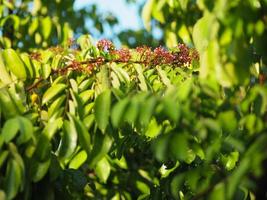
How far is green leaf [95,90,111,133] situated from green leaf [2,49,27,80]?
27.5 inches

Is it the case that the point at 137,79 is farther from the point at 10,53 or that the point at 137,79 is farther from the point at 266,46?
the point at 266,46

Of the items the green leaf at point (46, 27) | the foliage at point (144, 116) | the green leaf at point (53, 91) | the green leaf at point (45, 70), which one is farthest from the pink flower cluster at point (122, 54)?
the green leaf at point (46, 27)

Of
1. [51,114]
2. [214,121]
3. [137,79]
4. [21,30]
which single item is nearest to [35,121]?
[51,114]

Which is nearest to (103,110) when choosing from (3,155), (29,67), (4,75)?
(3,155)

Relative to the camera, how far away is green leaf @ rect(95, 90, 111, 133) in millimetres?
2152

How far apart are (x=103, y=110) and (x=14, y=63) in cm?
76

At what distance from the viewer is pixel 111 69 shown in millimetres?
2777

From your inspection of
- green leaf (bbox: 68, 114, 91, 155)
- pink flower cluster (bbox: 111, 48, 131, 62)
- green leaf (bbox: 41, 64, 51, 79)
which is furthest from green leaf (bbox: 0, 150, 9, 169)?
pink flower cluster (bbox: 111, 48, 131, 62)

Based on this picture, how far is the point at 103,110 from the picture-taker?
2.17m

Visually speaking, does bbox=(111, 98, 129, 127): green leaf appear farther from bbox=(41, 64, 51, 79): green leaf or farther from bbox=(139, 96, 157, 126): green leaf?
bbox=(41, 64, 51, 79): green leaf

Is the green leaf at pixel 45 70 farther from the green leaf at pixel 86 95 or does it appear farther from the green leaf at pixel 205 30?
the green leaf at pixel 205 30

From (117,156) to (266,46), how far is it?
1180mm

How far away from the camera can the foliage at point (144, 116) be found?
6.08ft

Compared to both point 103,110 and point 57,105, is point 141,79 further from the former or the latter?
point 103,110
